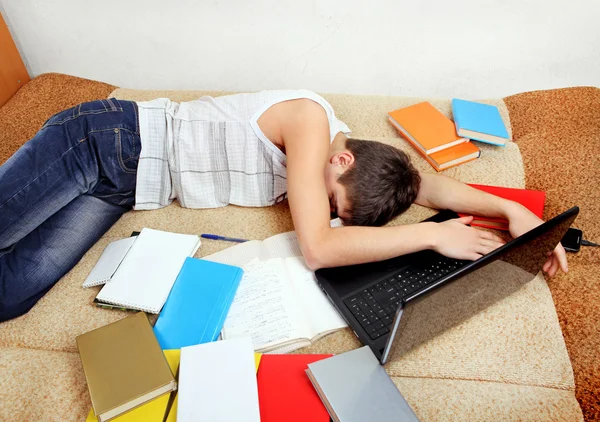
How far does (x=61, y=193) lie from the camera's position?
111 centimetres

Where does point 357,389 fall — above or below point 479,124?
below

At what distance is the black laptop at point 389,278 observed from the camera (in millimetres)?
806

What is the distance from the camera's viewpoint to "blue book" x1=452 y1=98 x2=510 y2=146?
4.37 ft

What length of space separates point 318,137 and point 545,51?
1099 mm

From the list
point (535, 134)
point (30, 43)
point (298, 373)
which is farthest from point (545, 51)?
point (30, 43)

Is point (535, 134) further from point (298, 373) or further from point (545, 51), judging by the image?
point (298, 373)

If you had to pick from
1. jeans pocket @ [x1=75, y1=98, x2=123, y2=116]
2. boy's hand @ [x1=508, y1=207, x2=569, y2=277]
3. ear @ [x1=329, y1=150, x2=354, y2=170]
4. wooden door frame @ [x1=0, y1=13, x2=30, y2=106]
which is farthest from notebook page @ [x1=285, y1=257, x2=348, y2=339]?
wooden door frame @ [x1=0, y1=13, x2=30, y2=106]

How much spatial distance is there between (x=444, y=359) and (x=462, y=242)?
266mm

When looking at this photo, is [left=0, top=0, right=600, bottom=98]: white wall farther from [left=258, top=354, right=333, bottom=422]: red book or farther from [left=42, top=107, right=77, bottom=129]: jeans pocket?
[left=258, top=354, right=333, bottom=422]: red book

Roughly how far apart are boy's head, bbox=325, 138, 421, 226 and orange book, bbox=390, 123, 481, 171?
8.4 inches

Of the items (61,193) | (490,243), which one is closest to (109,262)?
(61,193)

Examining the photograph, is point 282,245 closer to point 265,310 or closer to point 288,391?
point 265,310

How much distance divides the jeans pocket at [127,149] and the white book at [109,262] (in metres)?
0.20

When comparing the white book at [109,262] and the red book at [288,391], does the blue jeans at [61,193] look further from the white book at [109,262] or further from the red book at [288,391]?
the red book at [288,391]
